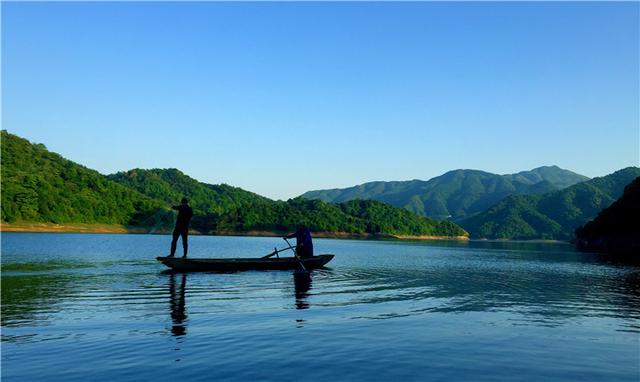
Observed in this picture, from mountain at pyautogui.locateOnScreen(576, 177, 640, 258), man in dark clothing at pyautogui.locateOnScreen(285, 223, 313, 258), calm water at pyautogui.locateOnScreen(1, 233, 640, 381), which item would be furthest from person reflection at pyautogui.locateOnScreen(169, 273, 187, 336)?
mountain at pyautogui.locateOnScreen(576, 177, 640, 258)

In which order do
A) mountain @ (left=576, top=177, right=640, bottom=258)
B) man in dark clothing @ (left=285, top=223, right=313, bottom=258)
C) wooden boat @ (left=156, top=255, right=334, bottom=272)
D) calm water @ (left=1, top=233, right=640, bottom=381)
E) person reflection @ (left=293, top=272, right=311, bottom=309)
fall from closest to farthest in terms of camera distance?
calm water @ (left=1, top=233, right=640, bottom=381), person reflection @ (left=293, top=272, right=311, bottom=309), wooden boat @ (left=156, top=255, right=334, bottom=272), man in dark clothing @ (left=285, top=223, right=313, bottom=258), mountain @ (left=576, top=177, right=640, bottom=258)

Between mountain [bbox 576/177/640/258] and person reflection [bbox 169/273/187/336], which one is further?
mountain [bbox 576/177/640/258]

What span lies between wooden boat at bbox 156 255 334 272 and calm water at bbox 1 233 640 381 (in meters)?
4.87

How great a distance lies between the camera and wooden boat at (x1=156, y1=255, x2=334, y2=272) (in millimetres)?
33500

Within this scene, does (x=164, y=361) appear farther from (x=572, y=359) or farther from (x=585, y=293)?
(x=585, y=293)

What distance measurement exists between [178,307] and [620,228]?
12512 centimetres

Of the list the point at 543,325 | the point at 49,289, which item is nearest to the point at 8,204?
the point at 49,289

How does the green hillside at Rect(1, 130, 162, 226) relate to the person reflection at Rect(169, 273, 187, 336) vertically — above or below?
above

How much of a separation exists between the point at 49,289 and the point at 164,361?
15676 millimetres

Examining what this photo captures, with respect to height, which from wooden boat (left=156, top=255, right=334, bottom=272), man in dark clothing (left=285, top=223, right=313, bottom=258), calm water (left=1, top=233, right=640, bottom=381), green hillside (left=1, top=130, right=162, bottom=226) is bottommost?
calm water (left=1, top=233, right=640, bottom=381)

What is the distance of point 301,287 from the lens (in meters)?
27.4

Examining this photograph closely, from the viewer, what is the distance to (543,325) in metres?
17.9

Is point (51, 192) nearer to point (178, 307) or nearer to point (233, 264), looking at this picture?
point (233, 264)

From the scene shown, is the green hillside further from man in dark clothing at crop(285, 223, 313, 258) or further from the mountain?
the mountain
